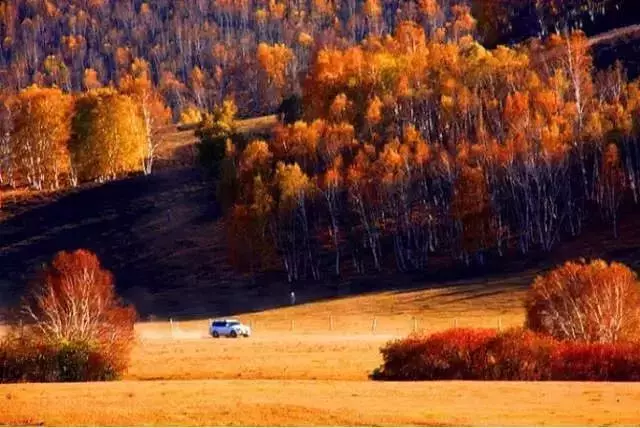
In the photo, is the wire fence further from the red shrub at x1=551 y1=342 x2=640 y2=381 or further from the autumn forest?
the red shrub at x1=551 y1=342 x2=640 y2=381

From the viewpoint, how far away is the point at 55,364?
44469 mm

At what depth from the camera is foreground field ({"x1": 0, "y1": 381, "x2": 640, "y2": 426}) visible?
30.5 m

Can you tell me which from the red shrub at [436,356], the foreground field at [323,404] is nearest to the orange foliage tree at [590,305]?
the red shrub at [436,356]

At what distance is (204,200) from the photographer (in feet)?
394

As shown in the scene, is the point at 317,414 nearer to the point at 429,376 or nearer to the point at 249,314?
the point at 429,376

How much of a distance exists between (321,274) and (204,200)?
28407 millimetres

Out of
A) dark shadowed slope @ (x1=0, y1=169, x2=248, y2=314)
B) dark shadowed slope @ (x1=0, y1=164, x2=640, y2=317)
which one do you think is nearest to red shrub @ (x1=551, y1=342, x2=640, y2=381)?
dark shadowed slope @ (x1=0, y1=164, x2=640, y2=317)

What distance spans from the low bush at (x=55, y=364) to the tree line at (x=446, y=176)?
51.1 metres

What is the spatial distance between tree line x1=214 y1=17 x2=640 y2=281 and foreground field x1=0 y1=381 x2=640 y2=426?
55330 millimetres

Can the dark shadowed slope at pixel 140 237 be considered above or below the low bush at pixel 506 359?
above

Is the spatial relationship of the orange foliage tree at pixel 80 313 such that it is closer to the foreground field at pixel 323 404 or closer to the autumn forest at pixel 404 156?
the foreground field at pixel 323 404

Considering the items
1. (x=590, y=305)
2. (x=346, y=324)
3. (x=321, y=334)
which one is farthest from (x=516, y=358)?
(x=346, y=324)

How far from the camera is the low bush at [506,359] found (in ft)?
133

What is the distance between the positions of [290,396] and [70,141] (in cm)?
10369
